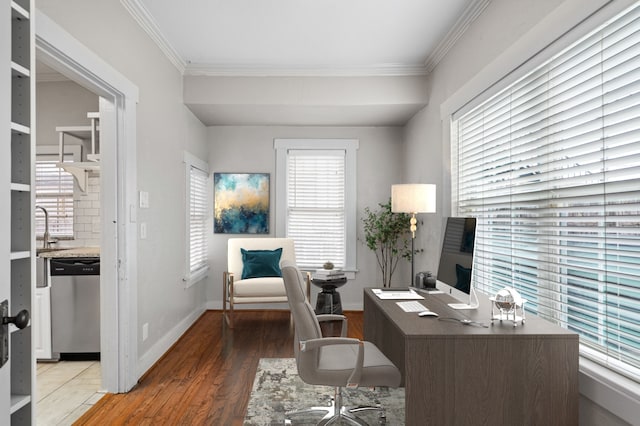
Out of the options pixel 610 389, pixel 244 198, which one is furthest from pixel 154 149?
pixel 610 389

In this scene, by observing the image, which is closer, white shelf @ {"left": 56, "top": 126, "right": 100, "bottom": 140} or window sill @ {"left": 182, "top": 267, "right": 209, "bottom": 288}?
white shelf @ {"left": 56, "top": 126, "right": 100, "bottom": 140}

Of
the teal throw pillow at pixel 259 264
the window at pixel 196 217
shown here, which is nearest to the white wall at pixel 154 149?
the window at pixel 196 217

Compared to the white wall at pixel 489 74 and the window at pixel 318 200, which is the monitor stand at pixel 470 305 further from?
the window at pixel 318 200

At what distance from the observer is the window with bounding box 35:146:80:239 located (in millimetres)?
4641

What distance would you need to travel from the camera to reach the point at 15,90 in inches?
59.1

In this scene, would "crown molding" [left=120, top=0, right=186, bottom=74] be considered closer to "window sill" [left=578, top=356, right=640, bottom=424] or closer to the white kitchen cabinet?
the white kitchen cabinet

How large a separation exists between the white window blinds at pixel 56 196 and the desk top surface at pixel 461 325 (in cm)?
371

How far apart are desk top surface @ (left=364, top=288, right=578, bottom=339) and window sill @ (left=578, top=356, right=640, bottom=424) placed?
7.5 inches

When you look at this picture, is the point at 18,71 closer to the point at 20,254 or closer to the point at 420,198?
the point at 20,254

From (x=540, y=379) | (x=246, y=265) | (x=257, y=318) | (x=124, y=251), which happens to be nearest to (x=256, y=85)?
(x=246, y=265)

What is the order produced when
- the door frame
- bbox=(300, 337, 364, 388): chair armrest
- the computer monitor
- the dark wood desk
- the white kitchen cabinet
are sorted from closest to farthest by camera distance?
the dark wood desk < bbox=(300, 337, 364, 388): chair armrest < the computer monitor < the door frame < the white kitchen cabinet

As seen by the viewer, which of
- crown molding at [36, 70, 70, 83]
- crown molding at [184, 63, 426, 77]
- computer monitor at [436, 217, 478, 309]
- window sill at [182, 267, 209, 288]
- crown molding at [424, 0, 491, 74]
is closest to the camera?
computer monitor at [436, 217, 478, 309]

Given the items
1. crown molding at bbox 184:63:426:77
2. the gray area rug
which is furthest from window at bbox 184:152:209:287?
the gray area rug

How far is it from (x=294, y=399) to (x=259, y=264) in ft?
7.67
